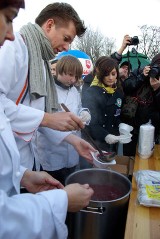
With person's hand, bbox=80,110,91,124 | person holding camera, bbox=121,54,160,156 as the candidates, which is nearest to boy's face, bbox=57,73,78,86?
person's hand, bbox=80,110,91,124

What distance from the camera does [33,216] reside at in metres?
0.71

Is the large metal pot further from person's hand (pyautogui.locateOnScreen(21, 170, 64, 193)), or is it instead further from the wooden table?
person's hand (pyautogui.locateOnScreen(21, 170, 64, 193))

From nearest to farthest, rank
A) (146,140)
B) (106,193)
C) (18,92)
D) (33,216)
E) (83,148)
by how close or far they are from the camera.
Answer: (33,216) → (18,92) → (106,193) → (83,148) → (146,140)

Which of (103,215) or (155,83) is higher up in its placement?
(155,83)

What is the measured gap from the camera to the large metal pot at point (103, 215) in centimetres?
117

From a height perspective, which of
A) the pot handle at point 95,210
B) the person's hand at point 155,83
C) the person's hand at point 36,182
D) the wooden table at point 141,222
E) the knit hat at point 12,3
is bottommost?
the wooden table at point 141,222

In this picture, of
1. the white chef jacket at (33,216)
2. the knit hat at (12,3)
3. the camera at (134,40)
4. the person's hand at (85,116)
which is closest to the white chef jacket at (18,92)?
the knit hat at (12,3)

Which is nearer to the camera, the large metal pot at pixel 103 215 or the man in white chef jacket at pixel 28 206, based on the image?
the man in white chef jacket at pixel 28 206

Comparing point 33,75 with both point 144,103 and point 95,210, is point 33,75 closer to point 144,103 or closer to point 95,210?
point 95,210

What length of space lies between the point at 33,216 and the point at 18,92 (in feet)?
2.68

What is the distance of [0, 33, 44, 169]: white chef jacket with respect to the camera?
1239 millimetres

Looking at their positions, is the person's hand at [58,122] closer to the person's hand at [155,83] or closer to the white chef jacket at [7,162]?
the white chef jacket at [7,162]

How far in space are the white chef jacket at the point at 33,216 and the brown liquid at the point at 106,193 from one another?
640mm

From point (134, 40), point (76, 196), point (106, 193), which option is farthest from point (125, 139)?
point (134, 40)
